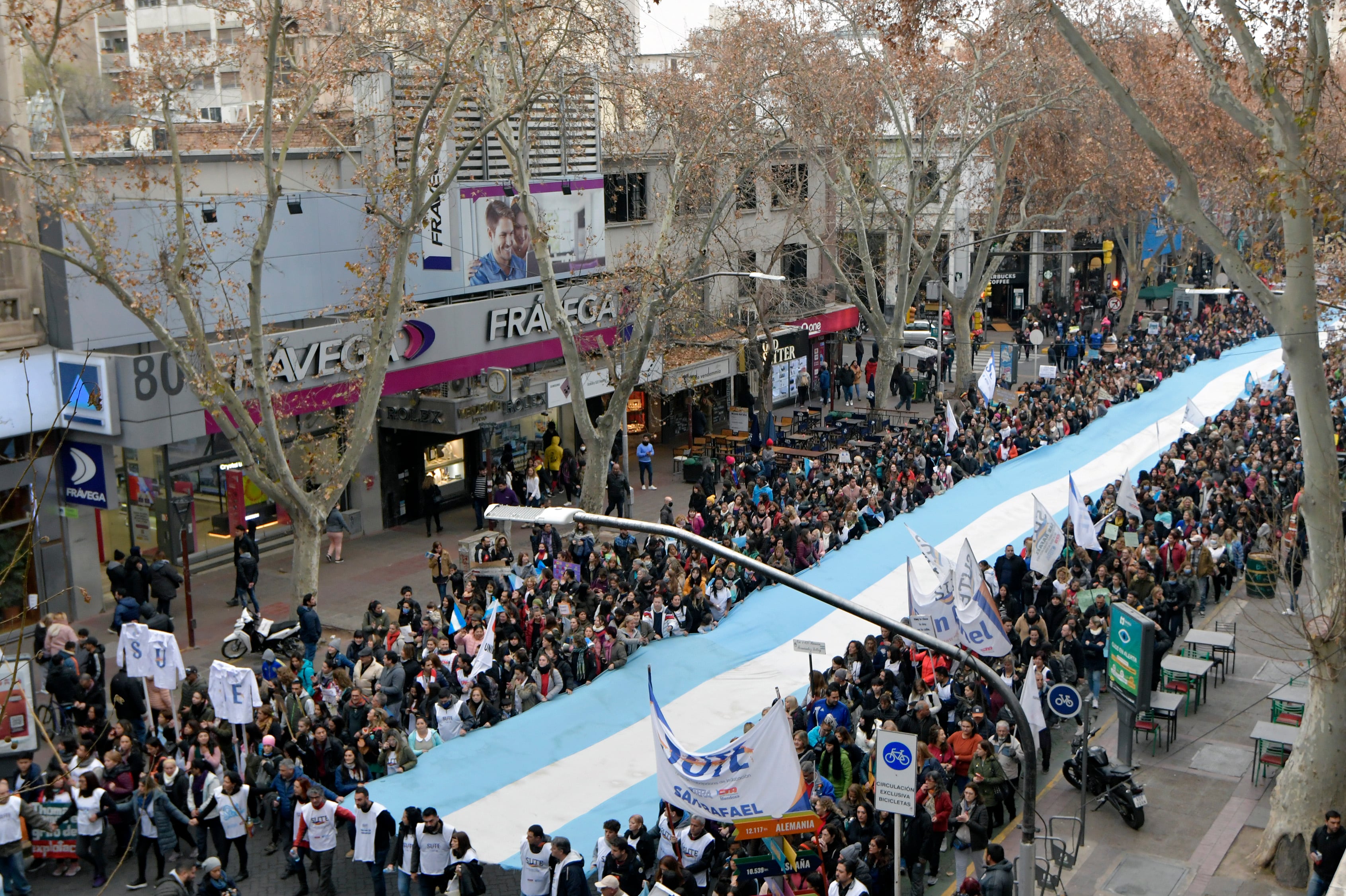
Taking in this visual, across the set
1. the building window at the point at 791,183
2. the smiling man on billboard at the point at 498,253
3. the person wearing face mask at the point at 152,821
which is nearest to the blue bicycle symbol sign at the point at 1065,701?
the person wearing face mask at the point at 152,821

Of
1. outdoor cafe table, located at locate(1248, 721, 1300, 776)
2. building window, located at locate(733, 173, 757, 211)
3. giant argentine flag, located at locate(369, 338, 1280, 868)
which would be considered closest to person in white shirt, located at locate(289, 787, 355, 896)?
giant argentine flag, located at locate(369, 338, 1280, 868)

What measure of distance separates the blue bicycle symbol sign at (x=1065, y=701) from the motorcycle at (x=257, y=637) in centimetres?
1148

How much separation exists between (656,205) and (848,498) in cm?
1555

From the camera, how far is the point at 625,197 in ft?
124

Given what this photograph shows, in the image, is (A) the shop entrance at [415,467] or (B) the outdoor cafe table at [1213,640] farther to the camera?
(A) the shop entrance at [415,467]

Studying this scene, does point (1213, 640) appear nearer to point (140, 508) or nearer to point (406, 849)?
point (406, 849)

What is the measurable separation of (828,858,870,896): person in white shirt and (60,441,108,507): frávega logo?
16045 millimetres

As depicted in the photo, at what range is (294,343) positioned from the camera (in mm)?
24875

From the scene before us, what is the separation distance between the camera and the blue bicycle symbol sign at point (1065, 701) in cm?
1583

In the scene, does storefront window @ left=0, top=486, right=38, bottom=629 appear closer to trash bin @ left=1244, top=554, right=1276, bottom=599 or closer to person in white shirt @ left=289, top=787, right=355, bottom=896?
person in white shirt @ left=289, top=787, right=355, bottom=896

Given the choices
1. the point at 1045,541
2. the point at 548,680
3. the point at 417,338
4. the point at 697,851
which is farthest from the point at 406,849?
the point at 417,338

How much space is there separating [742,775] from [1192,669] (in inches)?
344

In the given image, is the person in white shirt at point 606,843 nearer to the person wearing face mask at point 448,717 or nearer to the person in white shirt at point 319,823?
the person in white shirt at point 319,823

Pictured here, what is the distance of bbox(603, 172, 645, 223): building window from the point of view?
37.6 m
